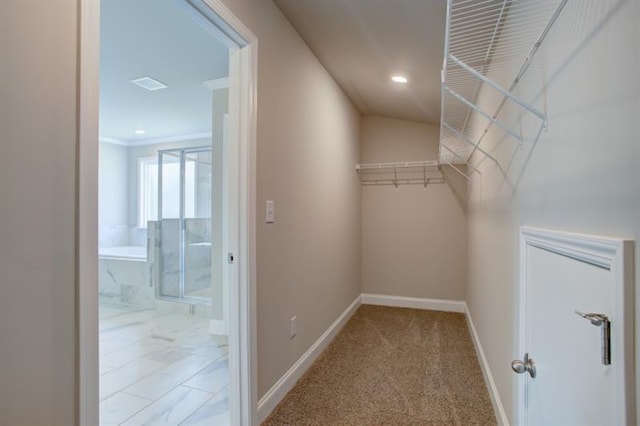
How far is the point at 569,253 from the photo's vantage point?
875 millimetres

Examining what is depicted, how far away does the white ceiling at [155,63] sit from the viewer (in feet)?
6.61

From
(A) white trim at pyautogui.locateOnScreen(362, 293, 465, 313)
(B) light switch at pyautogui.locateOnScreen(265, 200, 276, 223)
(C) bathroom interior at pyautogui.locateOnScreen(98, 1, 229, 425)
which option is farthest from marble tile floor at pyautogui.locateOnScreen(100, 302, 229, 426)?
(A) white trim at pyautogui.locateOnScreen(362, 293, 465, 313)

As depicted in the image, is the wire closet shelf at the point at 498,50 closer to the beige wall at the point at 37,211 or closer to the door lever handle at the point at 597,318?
the door lever handle at the point at 597,318

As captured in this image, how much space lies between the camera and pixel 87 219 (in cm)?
93

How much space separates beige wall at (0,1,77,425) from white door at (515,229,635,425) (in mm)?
1276

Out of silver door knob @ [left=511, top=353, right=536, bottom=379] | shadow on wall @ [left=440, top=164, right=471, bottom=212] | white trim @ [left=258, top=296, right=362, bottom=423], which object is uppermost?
shadow on wall @ [left=440, top=164, right=471, bottom=212]

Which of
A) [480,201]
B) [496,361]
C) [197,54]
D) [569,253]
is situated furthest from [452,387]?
[197,54]

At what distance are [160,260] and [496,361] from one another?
12.5 ft

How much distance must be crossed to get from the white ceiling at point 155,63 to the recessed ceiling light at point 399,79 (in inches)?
53.6

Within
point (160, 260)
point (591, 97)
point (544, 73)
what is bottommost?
point (160, 260)

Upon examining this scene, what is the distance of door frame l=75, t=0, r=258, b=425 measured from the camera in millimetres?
910

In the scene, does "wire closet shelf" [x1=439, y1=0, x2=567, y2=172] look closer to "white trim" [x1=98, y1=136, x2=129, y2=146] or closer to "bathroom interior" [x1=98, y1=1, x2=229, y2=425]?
"bathroom interior" [x1=98, y1=1, x2=229, y2=425]

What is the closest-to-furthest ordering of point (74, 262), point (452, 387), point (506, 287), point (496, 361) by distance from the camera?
point (74, 262), point (506, 287), point (496, 361), point (452, 387)

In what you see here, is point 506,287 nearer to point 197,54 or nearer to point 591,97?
point 591,97
